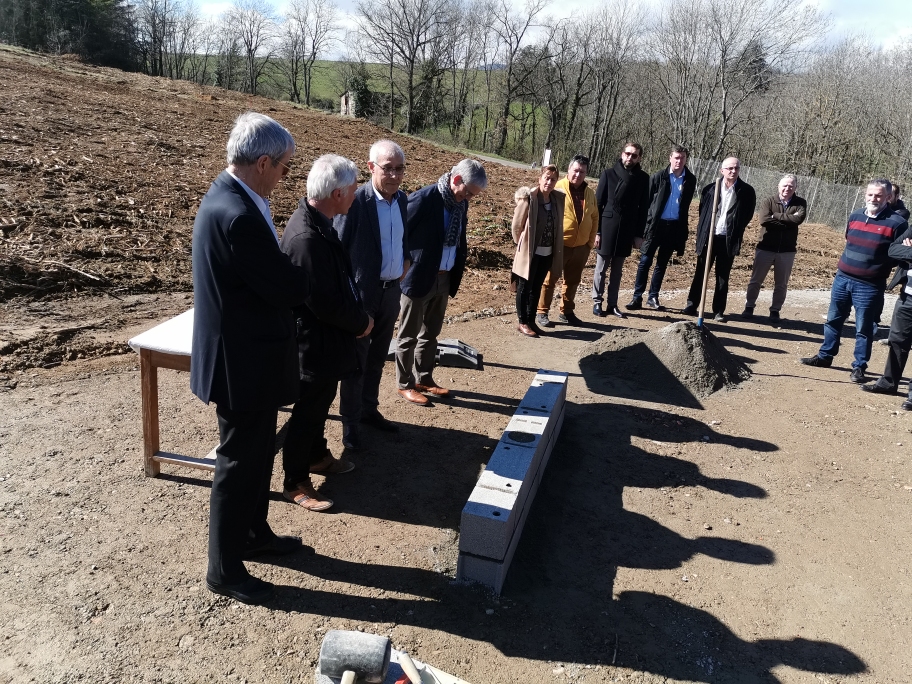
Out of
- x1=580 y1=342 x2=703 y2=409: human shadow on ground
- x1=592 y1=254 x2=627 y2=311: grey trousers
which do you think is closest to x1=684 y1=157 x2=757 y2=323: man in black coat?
x1=592 y1=254 x2=627 y2=311: grey trousers

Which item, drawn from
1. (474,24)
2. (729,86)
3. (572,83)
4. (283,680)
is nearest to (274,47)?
(474,24)

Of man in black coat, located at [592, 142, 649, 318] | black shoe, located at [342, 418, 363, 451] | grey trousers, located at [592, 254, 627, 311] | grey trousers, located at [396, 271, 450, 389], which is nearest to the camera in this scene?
black shoe, located at [342, 418, 363, 451]

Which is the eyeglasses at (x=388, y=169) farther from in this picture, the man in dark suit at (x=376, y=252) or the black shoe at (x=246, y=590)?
the black shoe at (x=246, y=590)

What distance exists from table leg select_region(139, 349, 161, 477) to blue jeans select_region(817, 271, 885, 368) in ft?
20.7

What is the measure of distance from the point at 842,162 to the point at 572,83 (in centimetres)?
1814

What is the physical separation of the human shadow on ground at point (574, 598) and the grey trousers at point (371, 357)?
1.71 feet

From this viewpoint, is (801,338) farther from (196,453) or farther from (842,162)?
(842,162)

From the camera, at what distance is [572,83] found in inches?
1666

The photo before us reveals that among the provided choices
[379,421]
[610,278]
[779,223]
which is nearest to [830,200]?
[779,223]

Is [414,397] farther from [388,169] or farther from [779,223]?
[779,223]

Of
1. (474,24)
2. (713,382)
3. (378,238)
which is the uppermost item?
(474,24)

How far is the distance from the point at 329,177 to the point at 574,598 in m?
2.43

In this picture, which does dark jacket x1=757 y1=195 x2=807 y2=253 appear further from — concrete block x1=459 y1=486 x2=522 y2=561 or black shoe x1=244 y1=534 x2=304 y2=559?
black shoe x1=244 y1=534 x2=304 y2=559

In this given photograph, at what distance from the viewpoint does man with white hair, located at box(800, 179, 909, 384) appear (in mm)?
6359
